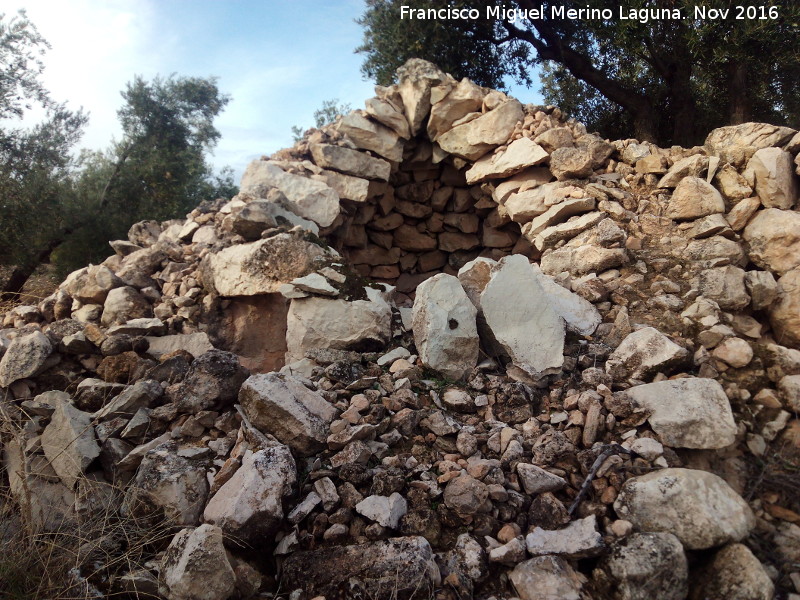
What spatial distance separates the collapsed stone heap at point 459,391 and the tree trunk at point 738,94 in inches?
75.6

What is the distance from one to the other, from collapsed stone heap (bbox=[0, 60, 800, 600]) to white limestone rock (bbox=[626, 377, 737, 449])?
10mm

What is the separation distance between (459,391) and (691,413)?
120cm

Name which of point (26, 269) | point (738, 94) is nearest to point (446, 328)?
point (738, 94)

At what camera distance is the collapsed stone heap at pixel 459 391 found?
6.80 feet

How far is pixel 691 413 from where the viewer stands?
256 centimetres

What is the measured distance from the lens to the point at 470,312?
134 inches

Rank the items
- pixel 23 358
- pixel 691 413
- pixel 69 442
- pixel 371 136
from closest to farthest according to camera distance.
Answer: pixel 691 413 < pixel 69 442 < pixel 23 358 < pixel 371 136

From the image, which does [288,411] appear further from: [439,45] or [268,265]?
[439,45]

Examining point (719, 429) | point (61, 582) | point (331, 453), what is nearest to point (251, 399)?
point (331, 453)

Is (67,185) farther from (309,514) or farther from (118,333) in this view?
(309,514)

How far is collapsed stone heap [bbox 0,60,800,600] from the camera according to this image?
2.07 m

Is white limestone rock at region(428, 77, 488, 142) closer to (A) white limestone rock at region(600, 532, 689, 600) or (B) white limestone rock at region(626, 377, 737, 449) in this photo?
(B) white limestone rock at region(626, 377, 737, 449)

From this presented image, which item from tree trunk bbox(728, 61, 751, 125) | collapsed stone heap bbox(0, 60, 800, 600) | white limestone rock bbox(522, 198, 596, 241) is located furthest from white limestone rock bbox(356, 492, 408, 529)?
tree trunk bbox(728, 61, 751, 125)

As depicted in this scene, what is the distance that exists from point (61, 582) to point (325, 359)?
179cm
